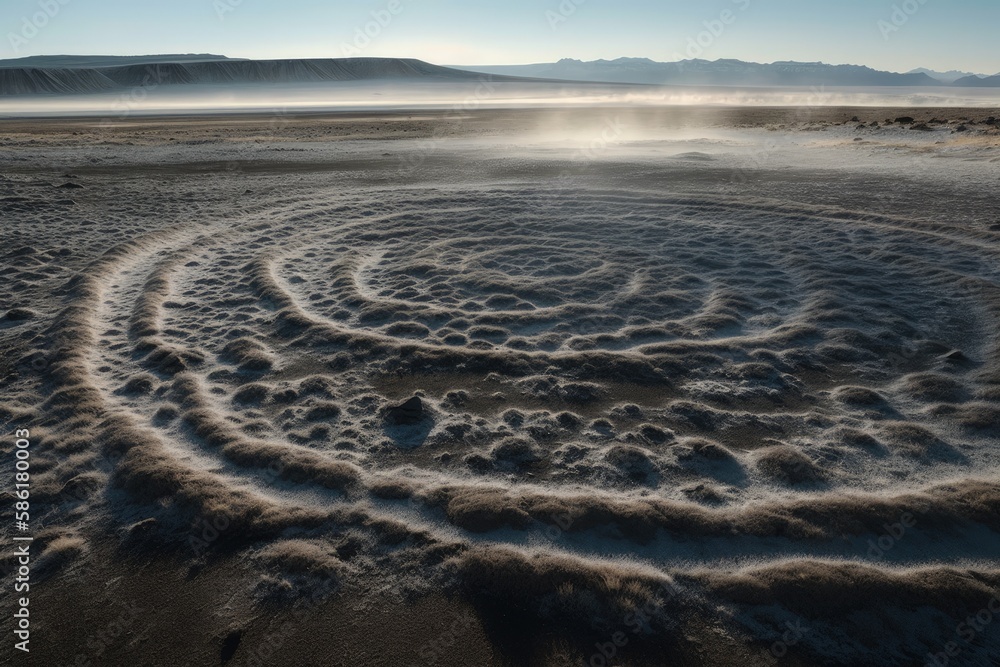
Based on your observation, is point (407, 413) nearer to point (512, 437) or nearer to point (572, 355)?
point (512, 437)

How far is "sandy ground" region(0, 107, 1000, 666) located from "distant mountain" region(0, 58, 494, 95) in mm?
129806

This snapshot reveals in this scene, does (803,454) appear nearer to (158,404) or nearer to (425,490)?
(425,490)

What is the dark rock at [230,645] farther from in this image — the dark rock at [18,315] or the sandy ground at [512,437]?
the dark rock at [18,315]

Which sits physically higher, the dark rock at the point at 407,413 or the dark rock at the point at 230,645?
the dark rock at the point at 407,413

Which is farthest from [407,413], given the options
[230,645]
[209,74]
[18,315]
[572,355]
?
[209,74]

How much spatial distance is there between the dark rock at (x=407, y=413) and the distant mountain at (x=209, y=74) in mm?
138366

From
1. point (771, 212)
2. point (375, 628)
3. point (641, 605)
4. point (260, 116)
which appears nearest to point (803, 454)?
point (641, 605)

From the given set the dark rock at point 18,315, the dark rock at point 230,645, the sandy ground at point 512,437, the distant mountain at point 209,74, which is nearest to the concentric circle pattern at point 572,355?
the sandy ground at point 512,437

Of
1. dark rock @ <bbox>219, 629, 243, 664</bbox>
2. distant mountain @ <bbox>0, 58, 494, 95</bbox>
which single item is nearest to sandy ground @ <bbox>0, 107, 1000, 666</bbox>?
dark rock @ <bbox>219, 629, 243, 664</bbox>

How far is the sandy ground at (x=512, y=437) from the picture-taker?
3.77m

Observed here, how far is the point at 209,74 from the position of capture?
135m

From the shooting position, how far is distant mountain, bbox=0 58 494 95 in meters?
110

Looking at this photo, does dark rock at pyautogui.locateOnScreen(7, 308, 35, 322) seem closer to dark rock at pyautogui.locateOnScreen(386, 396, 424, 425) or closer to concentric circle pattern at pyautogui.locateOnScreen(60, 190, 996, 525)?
concentric circle pattern at pyautogui.locateOnScreen(60, 190, 996, 525)

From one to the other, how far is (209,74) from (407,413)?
513ft
